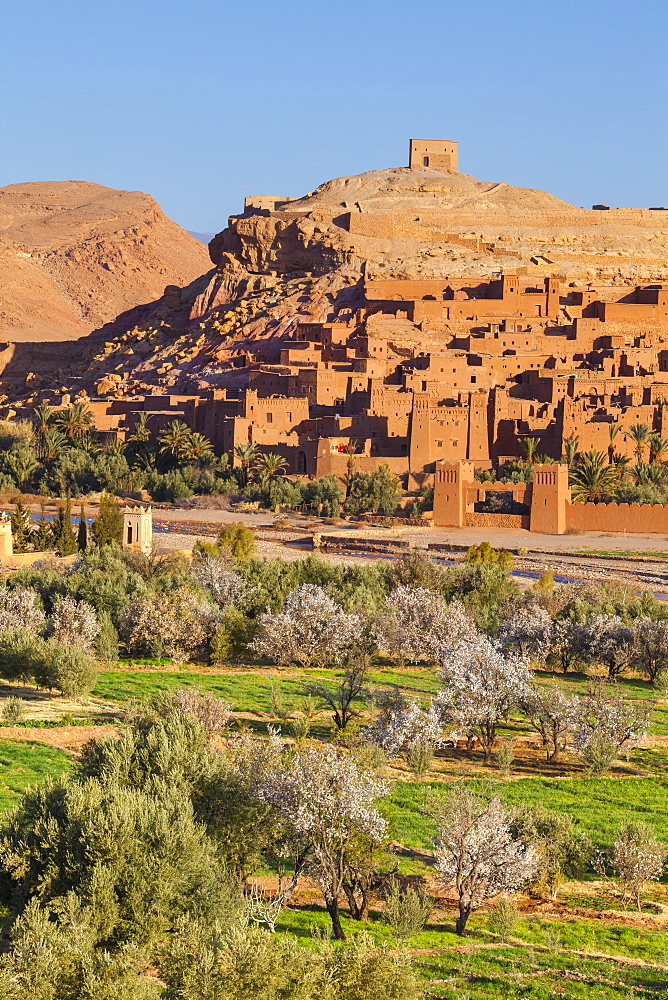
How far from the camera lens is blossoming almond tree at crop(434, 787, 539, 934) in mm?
12953

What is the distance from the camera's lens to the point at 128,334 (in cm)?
7125

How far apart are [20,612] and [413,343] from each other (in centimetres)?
3281

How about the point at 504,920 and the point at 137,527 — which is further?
the point at 137,527

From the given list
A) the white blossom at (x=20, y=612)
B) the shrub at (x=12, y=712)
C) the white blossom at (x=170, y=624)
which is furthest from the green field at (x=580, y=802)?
the white blossom at (x=20, y=612)

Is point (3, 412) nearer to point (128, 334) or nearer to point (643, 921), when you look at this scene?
point (128, 334)

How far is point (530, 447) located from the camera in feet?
148

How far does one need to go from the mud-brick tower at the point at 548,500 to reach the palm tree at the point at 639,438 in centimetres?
535

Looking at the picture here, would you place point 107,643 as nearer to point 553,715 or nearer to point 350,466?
point 553,715

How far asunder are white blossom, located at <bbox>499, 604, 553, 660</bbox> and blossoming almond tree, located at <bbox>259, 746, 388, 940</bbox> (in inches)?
469

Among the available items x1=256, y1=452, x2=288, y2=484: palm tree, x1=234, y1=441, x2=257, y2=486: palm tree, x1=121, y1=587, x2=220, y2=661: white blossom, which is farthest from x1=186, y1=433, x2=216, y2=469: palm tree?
x1=121, y1=587, x2=220, y2=661: white blossom

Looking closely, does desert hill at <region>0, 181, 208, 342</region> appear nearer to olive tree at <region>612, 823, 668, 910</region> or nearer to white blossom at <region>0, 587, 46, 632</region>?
white blossom at <region>0, 587, 46, 632</region>

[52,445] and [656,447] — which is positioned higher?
[656,447]

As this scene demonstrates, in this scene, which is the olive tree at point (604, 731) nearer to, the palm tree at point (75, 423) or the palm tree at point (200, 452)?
the palm tree at point (200, 452)

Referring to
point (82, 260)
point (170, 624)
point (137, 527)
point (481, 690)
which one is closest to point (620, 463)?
point (137, 527)
